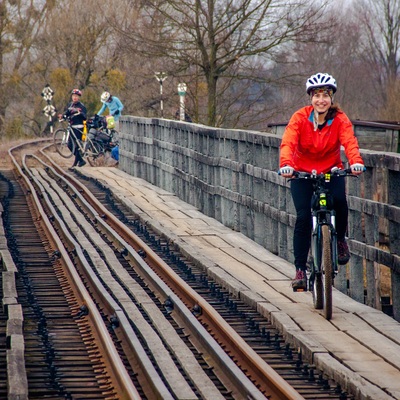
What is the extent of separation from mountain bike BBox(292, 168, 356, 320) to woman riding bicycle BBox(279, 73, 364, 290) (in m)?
0.08

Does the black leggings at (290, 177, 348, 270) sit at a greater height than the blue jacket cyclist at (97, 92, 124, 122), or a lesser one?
lesser

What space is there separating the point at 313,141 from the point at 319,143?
0.05 metres

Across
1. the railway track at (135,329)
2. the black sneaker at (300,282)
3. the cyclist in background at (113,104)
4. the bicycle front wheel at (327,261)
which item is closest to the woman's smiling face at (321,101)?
the bicycle front wheel at (327,261)

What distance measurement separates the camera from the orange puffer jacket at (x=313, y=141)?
7.94m

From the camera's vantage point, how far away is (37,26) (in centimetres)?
5806

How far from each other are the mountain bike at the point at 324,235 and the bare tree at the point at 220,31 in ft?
67.7

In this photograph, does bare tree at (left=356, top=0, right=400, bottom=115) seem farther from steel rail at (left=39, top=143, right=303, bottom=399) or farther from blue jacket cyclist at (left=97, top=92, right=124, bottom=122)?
steel rail at (left=39, top=143, right=303, bottom=399)

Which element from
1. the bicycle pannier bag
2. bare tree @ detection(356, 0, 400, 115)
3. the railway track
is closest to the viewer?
the railway track

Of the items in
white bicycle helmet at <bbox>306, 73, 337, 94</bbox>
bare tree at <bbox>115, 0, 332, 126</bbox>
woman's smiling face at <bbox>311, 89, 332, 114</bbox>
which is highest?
bare tree at <bbox>115, 0, 332, 126</bbox>

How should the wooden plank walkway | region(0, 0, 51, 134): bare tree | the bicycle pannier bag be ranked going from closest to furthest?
1. the wooden plank walkway
2. the bicycle pannier bag
3. region(0, 0, 51, 134): bare tree

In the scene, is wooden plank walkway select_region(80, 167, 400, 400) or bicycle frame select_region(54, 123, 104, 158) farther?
bicycle frame select_region(54, 123, 104, 158)

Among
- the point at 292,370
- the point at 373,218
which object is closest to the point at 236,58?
the point at 373,218

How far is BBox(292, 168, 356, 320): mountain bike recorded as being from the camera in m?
7.78

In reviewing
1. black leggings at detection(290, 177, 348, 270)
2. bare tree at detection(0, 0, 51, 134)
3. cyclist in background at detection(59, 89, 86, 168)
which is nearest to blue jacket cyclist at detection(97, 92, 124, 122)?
cyclist in background at detection(59, 89, 86, 168)
